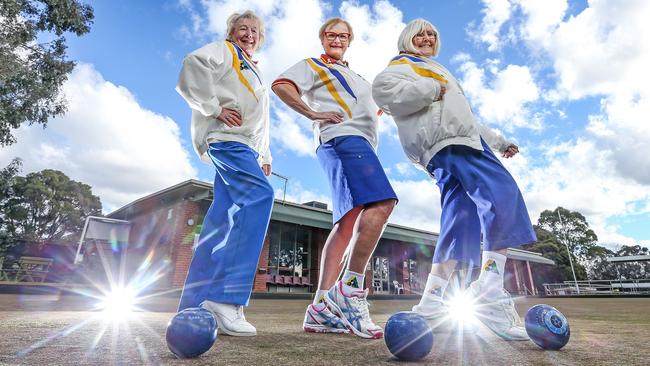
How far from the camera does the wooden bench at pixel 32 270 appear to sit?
14284mm

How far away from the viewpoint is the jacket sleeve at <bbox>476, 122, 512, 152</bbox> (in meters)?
2.39

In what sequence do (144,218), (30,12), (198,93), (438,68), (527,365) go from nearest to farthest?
(527,365), (198,93), (438,68), (30,12), (144,218)

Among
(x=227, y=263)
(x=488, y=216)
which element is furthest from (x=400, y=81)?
(x=227, y=263)

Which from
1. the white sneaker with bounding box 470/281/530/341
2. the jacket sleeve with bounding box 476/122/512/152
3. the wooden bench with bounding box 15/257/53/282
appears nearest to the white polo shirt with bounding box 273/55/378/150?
the jacket sleeve with bounding box 476/122/512/152

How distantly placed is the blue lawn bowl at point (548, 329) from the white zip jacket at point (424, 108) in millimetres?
871

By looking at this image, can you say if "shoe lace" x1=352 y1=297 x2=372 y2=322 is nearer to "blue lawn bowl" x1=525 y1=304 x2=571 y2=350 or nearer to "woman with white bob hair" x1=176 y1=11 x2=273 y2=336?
"woman with white bob hair" x1=176 y1=11 x2=273 y2=336

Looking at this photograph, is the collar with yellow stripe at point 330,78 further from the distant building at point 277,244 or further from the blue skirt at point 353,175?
the distant building at point 277,244

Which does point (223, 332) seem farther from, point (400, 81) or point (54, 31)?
point (54, 31)

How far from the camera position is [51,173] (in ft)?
110

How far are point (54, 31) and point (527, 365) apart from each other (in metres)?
14.8

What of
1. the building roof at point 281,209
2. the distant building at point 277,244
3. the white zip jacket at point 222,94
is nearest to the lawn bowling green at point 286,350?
the white zip jacket at point 222,94

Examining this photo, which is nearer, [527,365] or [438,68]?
[527,365]

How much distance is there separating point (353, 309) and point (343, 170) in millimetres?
794

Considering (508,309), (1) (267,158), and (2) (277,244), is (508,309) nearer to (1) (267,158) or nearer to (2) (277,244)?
(1) (267,158)
